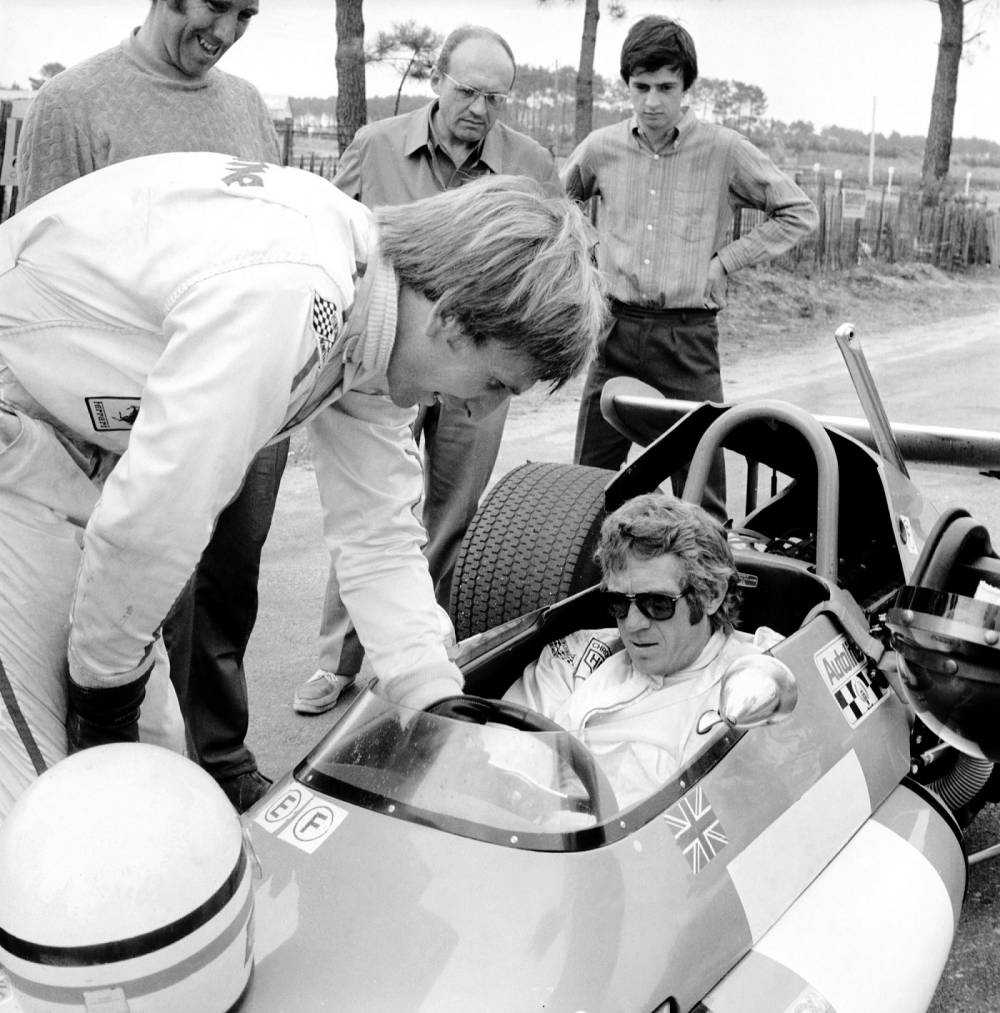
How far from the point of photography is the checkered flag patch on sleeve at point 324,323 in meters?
1.62

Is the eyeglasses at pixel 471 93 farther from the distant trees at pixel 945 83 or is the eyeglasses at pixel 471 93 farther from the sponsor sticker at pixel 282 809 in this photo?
the distant trees at pixel 945 83

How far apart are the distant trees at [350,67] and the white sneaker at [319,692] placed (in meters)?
7.29

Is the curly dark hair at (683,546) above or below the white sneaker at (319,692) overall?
above

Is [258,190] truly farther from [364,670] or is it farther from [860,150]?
[860,150]

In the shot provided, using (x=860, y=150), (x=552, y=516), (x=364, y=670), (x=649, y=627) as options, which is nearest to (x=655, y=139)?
(x=552, y=516)

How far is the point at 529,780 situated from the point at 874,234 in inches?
700

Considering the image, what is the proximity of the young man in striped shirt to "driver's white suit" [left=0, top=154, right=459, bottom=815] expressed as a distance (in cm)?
270

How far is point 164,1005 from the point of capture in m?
1.40

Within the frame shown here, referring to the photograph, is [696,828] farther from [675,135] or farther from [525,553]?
[675,135]

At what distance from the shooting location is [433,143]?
3977mm

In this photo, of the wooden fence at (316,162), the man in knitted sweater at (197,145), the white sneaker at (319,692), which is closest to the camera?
the man in knitted sweater at (197,145)

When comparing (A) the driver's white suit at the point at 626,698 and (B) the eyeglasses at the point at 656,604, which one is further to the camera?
(B) the eyeglasses at the point at 656,604

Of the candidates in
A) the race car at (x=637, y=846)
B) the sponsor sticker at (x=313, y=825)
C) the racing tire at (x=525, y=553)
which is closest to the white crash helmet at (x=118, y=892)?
the race car at (x=637, y=846)

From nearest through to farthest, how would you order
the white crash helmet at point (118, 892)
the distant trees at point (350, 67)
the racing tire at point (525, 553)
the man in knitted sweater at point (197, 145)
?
the white crash helmet at point (118, 892)
the man in knitted sweater at point (197, 145)
the racing tire at point (525, 553)
the distant trees at point (350, 67)
